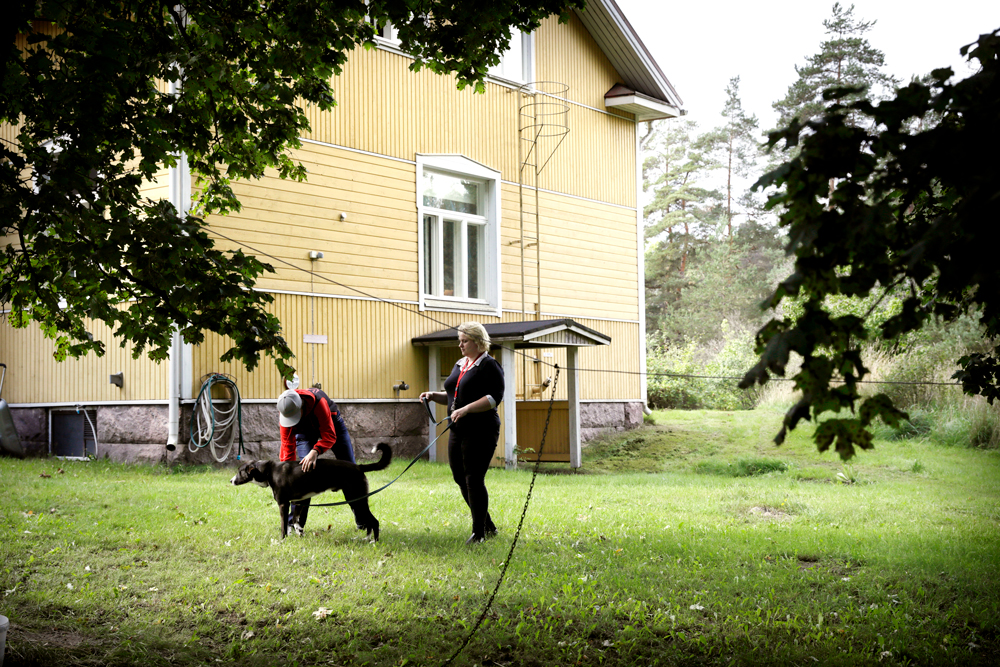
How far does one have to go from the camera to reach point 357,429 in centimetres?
1325

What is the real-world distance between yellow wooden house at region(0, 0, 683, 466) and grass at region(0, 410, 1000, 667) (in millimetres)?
2751

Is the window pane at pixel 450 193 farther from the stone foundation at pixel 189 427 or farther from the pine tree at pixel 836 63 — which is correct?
the pine tree at pixel 836 63

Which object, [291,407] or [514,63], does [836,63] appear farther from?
[291,407]

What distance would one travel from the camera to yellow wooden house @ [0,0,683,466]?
12.2m

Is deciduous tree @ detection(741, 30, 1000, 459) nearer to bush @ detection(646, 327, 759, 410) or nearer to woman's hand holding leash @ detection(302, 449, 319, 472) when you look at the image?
woman's hand holding leash @ detection(302, 449, 319, 472)

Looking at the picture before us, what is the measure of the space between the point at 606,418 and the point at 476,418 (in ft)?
35.5

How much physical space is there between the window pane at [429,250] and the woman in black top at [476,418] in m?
7.99

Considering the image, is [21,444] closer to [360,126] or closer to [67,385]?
[67,385]

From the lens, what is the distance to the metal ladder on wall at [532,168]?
52.4 feet

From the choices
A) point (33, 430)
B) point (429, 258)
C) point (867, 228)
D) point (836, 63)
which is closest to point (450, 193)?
point (429, 258)

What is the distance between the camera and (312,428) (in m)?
7.02

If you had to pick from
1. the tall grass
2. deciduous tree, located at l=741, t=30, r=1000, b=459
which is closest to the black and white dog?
deciduous tree, located at l=741, t=30, r=1000, b=459

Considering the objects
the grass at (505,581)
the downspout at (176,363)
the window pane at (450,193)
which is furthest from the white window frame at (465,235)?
the grass at (505,581)

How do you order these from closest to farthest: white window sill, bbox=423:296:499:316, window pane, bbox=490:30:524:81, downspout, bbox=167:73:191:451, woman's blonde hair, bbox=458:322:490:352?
woman's blonde hair, bbox=458:322:490:352
downspout, bbox=167:73:191:451
white window sill, bbox=423:296:499:316
window pane, bbox=490:30:524:81
